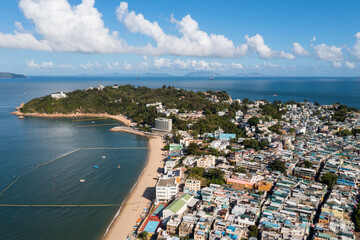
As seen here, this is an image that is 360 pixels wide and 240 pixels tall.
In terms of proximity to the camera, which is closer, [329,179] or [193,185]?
[193,185]

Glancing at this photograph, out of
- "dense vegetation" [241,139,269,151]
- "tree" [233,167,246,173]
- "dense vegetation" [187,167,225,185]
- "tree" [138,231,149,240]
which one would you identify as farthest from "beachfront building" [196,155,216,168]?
"tree" [138,231,149,240]

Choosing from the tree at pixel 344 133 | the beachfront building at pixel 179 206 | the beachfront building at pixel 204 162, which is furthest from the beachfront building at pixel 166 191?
the tree at pixel 344 133

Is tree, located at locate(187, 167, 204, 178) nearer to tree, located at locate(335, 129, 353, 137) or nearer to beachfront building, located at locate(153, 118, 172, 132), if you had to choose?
beachfront building, located at locate(153, 118, 172, 132)

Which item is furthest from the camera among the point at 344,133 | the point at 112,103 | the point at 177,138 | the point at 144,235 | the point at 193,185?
the point at 112,103

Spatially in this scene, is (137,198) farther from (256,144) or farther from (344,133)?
(344,133)

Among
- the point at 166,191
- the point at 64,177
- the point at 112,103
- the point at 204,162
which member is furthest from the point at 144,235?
the point at 112,103

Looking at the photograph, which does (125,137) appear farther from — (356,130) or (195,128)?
(356,130)
